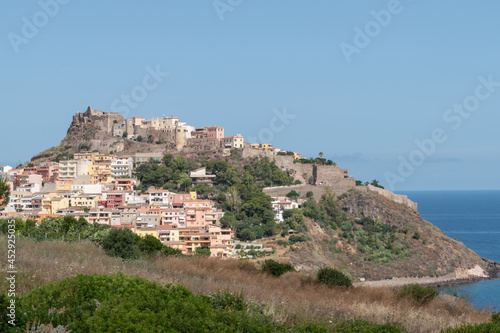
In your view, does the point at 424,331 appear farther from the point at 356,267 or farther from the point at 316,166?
the point at 316,166

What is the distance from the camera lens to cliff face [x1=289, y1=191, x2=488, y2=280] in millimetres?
35844

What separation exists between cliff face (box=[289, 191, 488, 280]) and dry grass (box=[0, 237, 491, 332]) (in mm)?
21853

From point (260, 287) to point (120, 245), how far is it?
12.1ft

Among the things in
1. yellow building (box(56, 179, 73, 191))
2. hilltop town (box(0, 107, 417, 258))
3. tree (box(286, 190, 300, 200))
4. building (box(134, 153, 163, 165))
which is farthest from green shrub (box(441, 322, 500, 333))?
building (box(134, 153, 163, 165))

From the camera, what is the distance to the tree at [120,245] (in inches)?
396

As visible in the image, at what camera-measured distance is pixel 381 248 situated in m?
40.2

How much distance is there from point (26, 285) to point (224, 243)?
25927 millimetres

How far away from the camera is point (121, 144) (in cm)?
5353

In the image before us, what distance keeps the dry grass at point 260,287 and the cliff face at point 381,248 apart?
71.7ft

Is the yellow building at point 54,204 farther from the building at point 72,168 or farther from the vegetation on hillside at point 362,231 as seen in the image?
the vegetation on hillside at point 362,231

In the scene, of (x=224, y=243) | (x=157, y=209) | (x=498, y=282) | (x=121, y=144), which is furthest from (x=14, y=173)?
(x=498, y=282)

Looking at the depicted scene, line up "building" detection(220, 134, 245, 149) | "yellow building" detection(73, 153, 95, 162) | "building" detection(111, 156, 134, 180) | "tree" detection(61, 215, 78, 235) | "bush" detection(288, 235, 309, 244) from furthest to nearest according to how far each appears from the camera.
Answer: "building" detection(220, 134, 245, 149), "yellow building" detection(73, 153, 95, 162), "building" detection(111, 156, 134, 180), "bush" detection(288, 235, 309, 244), "tree" detection(61, 215, 78, 235)

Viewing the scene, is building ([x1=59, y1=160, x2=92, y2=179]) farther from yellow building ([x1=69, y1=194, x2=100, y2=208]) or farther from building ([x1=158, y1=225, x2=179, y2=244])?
building ([x1=158, y1=225, x2=179, y2=244])

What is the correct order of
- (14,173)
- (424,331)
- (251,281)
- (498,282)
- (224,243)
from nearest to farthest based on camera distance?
(424,331) < (251,281) < (224,243) < (498,282) < (14,173)
